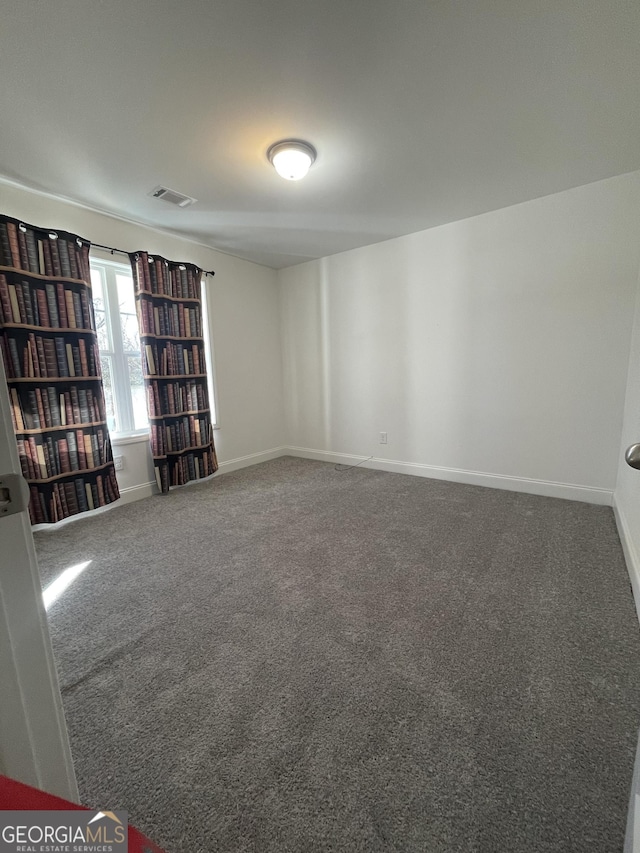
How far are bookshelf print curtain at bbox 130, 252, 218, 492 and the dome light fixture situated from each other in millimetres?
1493

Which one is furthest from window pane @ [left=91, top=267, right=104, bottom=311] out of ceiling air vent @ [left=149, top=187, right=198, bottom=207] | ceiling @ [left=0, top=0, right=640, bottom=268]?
ceiling air vent @ [left=149, top=187, right=198, bottom=207]

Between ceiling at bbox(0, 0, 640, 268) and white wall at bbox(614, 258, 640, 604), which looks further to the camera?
white wall at bbox(614, 258, 640, 604)

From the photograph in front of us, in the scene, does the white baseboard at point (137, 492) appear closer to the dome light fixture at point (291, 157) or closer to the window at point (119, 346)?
the window at point (119, 346)

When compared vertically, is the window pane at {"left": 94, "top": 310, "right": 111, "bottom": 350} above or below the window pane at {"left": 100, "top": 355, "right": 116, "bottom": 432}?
above

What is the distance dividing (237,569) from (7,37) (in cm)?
248

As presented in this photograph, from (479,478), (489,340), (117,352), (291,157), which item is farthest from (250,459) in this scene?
(291,157)

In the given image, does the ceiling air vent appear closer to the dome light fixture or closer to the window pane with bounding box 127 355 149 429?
the dome light fixture

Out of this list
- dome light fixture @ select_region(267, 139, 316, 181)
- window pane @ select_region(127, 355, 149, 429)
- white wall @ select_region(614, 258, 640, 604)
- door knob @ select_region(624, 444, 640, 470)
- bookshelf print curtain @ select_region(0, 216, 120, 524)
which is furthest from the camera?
window pane @ select_region(127, 355, 149, 429)

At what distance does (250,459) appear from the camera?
412cm

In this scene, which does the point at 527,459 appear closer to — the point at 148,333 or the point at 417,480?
the point at 417,480

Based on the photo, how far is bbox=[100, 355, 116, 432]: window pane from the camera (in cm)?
293

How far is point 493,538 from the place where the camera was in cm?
216

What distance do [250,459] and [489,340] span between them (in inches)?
111
